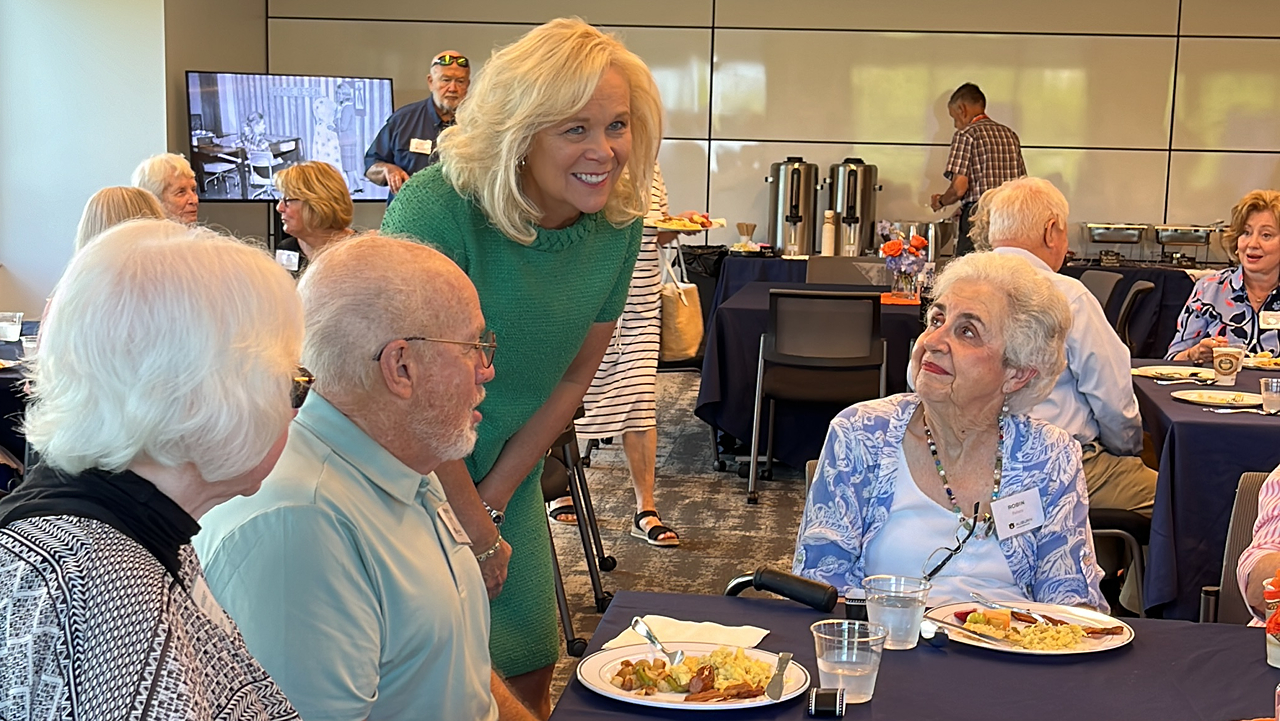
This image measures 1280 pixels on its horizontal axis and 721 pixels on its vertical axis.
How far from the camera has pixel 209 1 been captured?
350 inches

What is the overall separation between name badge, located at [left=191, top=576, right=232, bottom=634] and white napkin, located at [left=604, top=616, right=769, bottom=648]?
0.67 meters

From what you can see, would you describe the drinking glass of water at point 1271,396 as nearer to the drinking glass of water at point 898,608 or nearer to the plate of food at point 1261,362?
the plate of food at point 1261,362

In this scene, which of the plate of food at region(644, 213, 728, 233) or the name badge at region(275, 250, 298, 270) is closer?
the plate of food at region(644, 213, 728, 233)

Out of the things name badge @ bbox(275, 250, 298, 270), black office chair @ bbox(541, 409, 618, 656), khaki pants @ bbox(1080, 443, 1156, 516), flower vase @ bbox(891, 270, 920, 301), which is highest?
name badge @ bbox(275, 250, 298, 270)

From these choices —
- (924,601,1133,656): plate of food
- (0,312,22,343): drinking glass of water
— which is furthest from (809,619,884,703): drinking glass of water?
(0,312,22,343): drinking glass of water

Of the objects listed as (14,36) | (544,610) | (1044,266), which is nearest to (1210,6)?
(1044,266)

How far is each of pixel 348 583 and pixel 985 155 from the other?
8.39 metres

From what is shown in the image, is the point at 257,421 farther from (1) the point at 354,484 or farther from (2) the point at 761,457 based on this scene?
(2) the point at 761,457

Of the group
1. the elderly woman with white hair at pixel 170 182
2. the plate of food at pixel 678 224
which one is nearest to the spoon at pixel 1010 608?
→ the plate of food at pixel 678 224

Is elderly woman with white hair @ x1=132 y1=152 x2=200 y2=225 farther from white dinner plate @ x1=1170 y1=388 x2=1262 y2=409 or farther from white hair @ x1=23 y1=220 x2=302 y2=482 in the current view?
white hair @ x1=23 y1=220 x2=302 y2=482

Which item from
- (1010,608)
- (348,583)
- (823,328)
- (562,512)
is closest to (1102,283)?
(823,328)

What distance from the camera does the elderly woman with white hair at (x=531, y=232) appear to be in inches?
82.2

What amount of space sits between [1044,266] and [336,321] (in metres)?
2.75

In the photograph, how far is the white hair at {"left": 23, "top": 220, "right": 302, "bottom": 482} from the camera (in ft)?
3.35
